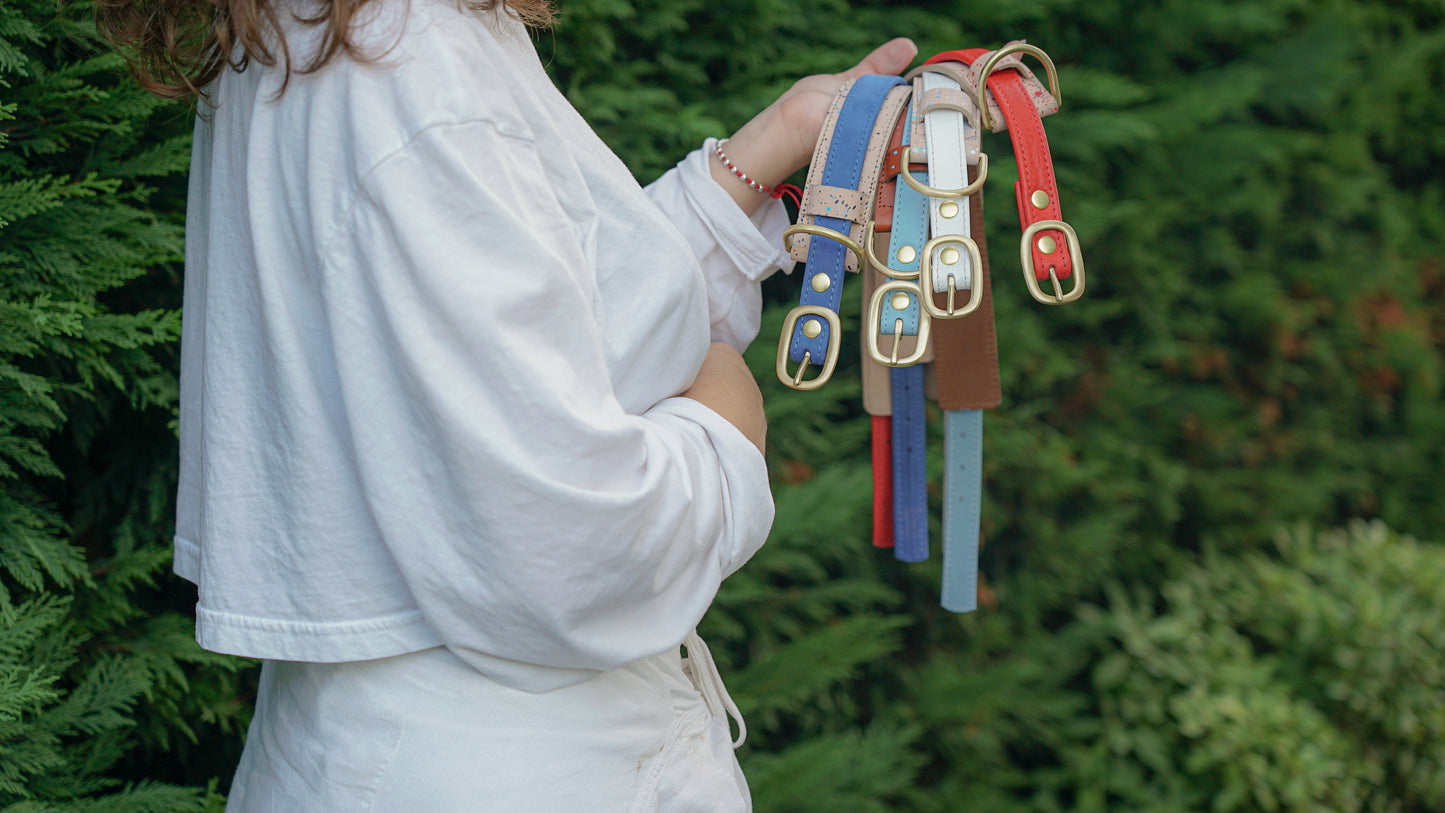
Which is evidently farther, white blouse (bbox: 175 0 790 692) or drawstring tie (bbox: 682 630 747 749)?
drawstring tie (bbox: 682 630 747 749)

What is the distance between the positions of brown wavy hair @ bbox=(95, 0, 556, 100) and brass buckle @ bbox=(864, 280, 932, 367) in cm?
40

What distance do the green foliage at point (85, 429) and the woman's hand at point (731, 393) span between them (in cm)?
75

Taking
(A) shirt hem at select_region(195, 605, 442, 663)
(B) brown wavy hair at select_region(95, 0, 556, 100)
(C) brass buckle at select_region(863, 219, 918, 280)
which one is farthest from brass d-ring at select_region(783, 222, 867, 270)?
(A) shirt hem at select_region(195, 605, 442, 663)

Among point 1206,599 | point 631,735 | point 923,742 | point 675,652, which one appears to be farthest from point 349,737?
point 1206,599

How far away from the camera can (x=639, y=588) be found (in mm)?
780

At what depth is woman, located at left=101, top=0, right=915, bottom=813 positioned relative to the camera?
693 millimetres

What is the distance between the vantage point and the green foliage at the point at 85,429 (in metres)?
1.21

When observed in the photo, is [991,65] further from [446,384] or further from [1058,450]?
[1058,450]

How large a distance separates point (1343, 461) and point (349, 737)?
3.40 metres

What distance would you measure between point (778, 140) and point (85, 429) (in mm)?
991

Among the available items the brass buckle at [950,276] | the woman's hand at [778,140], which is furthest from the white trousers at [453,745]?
the woman's hand at [778,140]

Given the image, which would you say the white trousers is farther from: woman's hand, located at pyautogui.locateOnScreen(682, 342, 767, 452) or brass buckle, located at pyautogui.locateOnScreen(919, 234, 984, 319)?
brass buckle, located at pyautogui.locateOnScreen(919, 234, 984, 319)

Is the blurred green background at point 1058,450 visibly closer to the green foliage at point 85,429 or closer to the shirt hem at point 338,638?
the green foliage at point 85,429

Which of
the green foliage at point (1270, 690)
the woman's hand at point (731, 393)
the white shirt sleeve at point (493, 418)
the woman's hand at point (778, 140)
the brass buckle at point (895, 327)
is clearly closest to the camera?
the white shirt sleeve at point (493, 418)
